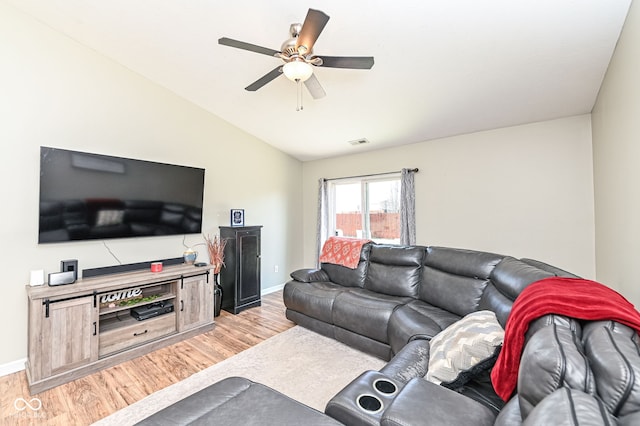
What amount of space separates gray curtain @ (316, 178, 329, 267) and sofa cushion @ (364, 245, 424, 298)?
1885 millimetres

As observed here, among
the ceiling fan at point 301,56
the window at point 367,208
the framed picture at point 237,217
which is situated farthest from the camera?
the window at point 367,208

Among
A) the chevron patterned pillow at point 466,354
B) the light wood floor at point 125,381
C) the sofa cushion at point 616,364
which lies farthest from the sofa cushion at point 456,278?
the light wood floor at point 125,381

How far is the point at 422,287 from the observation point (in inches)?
114

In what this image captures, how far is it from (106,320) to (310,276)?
2.21 metres

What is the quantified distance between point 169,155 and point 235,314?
91.2 inches

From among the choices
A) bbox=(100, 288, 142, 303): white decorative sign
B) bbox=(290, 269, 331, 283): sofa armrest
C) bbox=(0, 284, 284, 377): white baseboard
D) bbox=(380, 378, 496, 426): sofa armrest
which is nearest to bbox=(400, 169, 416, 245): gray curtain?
bbox=(290, 269, 331, 283): sofa armrest

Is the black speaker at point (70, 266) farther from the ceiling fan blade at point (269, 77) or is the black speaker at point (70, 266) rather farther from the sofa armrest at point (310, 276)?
the ceiling fan blade at point (269, 77)

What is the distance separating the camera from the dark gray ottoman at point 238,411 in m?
1.15

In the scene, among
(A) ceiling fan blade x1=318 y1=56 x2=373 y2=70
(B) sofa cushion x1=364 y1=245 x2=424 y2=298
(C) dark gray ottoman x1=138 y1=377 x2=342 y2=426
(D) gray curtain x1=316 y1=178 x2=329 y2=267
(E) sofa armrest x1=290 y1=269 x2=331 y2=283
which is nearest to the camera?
(C) dark gray ottoman x1=138 y1=377 x2=342 y2=426

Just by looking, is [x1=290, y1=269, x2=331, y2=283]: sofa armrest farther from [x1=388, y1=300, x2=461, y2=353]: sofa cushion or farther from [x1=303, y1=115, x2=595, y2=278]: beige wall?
[x1=303, y1=115, x2=595, y2=278]: beige wall

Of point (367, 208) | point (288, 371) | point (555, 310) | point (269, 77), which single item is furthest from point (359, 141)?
point (555, 310)

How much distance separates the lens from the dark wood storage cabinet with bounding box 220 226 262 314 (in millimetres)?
3916

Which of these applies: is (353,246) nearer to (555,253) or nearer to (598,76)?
(555,253)

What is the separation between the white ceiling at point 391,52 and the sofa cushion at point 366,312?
220 centimetres
